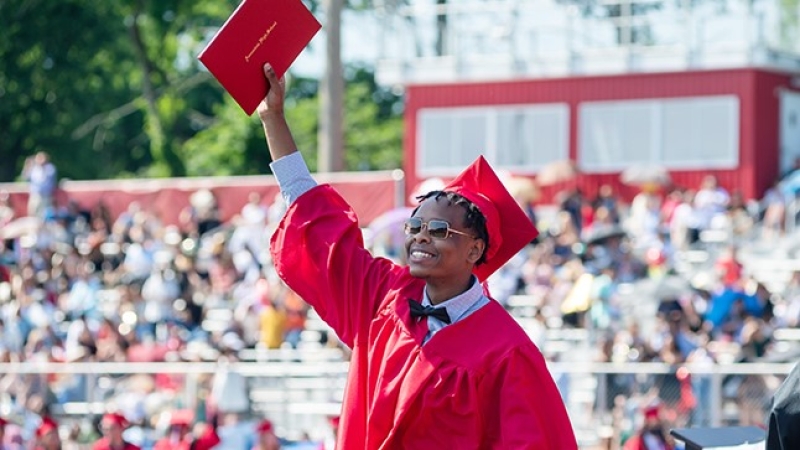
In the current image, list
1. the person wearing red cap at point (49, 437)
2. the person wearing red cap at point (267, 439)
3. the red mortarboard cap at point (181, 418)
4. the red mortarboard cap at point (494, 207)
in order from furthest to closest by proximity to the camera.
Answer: the red mortarboard cap at point (181, 418), the person wearing red cap at point (49, 437), the person wearing red cap at point (267, 439), the red mortarboard cap at point (494, 207)

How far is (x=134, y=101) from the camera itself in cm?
4278

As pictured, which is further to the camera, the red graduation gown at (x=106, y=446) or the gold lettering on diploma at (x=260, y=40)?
the red graduation gown at (x=106, y=446)

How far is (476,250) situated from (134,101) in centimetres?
3817

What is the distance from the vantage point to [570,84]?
91.0 feet

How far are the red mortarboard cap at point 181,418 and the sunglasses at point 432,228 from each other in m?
8.81

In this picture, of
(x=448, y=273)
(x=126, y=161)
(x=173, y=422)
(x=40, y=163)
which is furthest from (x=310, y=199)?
(x=126, y=161)

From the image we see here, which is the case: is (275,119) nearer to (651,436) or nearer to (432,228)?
(432,228)

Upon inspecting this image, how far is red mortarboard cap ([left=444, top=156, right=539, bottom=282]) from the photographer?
5.38 m

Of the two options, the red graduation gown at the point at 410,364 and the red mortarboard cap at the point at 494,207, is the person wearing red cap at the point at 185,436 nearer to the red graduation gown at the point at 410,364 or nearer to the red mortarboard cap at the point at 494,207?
the red graduation gown at the point at 410,364

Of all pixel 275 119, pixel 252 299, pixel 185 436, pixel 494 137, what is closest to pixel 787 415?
pixel 275 119

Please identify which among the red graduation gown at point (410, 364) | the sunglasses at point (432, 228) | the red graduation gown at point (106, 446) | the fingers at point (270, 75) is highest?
the fingers at point (270, 75)

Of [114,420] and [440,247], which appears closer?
[440,247]

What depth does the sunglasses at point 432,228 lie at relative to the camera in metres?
5.25

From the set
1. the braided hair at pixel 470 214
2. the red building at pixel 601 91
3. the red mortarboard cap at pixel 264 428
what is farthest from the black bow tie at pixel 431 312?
the red building at pixel 601 91
